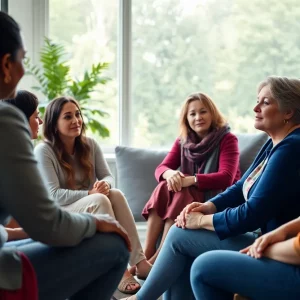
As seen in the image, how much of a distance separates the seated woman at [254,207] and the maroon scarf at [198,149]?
86 centimetres

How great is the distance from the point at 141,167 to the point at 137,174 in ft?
0.18

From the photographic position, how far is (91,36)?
14.8 ft

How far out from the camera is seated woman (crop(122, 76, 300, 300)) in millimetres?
2154

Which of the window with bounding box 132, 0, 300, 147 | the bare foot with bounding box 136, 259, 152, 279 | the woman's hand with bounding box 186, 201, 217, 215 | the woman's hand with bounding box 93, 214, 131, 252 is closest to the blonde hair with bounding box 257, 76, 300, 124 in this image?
the woman's hand with bounding box 186, 201, 217, 215

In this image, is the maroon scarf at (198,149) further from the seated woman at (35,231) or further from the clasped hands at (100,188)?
the seated woman at (35,231)

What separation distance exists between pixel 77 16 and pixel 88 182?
5.64ft

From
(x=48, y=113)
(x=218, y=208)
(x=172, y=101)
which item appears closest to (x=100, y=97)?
(x=172, y=101)

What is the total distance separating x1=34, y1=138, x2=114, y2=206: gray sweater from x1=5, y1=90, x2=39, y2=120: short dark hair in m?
0.41

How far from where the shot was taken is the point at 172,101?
4.59m

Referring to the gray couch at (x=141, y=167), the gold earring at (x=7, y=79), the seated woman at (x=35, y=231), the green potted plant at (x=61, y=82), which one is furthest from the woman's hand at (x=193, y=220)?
the green potted plant at (x=61, y=82)

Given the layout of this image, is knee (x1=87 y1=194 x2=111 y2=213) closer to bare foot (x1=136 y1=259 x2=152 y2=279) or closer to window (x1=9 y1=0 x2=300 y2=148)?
bare foot (x1=136 y1=259 x2=152 y2=279)

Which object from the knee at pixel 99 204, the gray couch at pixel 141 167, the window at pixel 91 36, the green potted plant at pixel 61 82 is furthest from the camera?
the window at pixel 91 36

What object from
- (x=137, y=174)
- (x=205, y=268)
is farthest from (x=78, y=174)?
(x=205, y=268)

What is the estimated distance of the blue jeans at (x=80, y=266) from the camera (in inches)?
62.1
